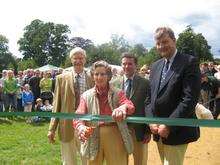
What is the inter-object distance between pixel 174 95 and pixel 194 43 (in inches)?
3142

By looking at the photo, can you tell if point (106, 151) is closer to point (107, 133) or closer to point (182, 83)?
point (107, 133)

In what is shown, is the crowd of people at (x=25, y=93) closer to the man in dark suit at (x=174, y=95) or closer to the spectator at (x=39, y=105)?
the spectator at (x=39, y=105)

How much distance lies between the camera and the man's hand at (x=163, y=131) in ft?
15.8

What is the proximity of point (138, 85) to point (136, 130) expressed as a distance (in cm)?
58

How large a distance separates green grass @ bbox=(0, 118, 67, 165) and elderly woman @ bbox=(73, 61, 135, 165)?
417 cm

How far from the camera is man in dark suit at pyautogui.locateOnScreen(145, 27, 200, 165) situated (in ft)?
15.8

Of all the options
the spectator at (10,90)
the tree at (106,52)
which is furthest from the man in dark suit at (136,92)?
the tree at (106,52)

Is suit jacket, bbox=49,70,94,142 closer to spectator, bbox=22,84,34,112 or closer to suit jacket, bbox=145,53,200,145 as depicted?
suit jacket, bbox=145,53,200,145

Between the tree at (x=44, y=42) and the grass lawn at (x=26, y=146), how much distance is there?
3825 inches

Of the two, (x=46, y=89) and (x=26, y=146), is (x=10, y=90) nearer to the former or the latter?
(x=46, y=89)

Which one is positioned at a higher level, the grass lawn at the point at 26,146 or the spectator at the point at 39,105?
the spectator at the point at 39,105

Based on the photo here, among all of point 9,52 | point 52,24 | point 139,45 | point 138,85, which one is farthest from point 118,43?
point 138,85

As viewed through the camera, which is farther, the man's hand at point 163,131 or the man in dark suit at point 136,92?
the man in dark suit at point 136,92

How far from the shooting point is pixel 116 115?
475 centimetres
